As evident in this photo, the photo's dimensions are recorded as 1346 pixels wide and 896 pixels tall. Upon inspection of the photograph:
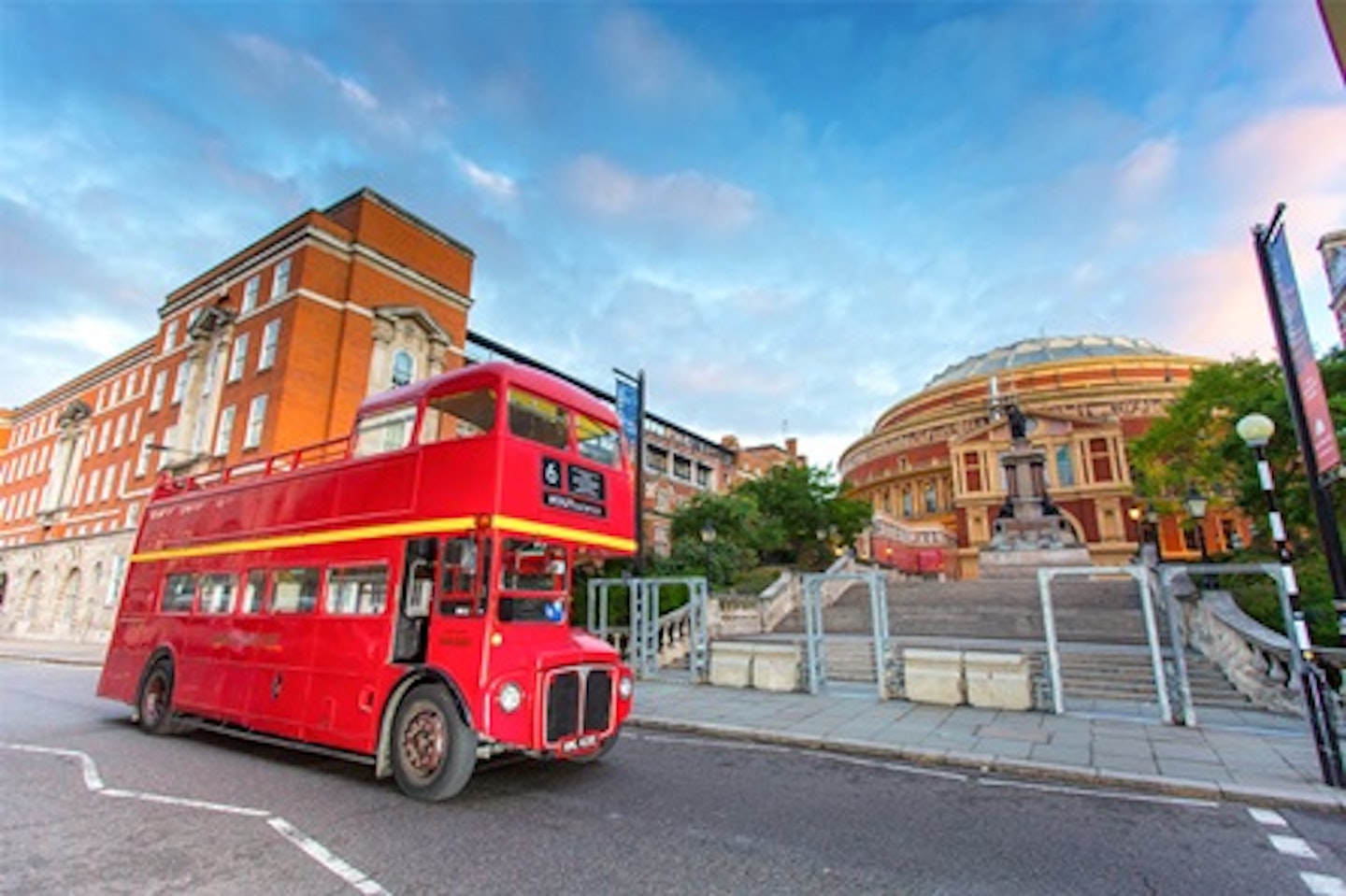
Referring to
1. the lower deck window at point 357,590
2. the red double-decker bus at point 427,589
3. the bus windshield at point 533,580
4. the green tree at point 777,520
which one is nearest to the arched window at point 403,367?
the green tree at point 777,520

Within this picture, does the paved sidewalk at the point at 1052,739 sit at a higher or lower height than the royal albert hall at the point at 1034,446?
lower

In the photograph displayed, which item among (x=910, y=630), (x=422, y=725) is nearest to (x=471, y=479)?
(x=422, y=725)

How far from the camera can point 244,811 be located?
5629mm

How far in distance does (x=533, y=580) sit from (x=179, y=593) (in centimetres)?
660

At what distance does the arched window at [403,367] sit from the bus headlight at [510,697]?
85.6 ft

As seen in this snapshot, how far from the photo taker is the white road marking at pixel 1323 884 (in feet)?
13.6

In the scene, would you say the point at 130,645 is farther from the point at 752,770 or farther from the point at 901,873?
the point at 901,873

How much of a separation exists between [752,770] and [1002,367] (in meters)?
→ 70.0

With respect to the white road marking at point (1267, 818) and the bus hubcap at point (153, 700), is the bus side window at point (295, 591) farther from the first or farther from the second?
the white road marking at point (1267, 818)

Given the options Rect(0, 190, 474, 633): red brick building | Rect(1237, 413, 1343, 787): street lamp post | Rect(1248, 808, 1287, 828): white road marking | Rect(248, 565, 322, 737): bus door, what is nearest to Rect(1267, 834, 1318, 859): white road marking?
Rect(1248, 808, 1287, 828): white road marking

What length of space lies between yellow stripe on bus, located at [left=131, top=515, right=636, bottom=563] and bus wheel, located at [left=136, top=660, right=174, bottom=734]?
1.76 meters

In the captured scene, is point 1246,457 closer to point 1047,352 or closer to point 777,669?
point 777,669

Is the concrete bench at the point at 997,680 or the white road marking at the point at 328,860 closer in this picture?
the white road marking at the point at 328,860

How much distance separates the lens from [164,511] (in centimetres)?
1041
